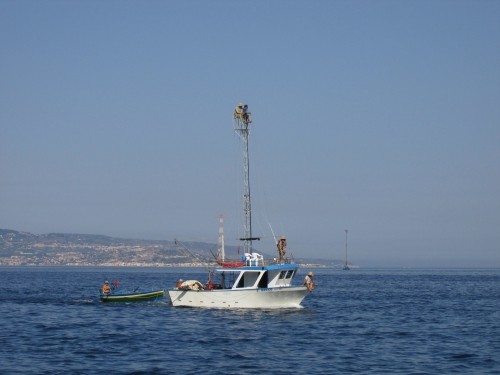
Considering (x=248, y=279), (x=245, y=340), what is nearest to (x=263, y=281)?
(x=248, y=279)

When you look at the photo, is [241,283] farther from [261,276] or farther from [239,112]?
[239,112]

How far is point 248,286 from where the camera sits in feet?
171

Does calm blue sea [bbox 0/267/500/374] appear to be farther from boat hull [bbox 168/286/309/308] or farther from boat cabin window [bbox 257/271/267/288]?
boat cabin window [bbox 257/271/267/288]

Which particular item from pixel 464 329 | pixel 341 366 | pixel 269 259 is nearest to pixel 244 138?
pixel 269 259

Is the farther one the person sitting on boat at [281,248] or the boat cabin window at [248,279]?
the person sitting on boat at [281,248]

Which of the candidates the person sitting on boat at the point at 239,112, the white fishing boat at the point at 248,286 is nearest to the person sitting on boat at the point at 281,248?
the white fishing boat at the point at 248,286

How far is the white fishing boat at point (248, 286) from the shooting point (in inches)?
2016

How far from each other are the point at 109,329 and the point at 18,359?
11.5 m

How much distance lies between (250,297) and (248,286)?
1.15m

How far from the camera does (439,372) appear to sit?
98.1 ft

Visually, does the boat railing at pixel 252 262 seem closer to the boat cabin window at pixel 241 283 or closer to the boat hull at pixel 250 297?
the boat cabin window at pixel 241 283

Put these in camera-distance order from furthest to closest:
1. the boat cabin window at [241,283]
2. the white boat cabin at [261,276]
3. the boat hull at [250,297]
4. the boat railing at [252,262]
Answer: the boat railing at [252,262]
the boat cabin window at [241,283]
the white boat cabin at [261,276]
the boat hull at [250,297]

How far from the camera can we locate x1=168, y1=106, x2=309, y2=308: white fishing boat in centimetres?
5122

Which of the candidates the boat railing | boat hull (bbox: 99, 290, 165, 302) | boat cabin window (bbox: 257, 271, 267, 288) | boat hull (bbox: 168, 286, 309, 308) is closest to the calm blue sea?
boat hull (bbox: 168, 286, 309, 308)
